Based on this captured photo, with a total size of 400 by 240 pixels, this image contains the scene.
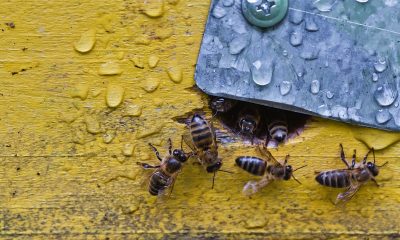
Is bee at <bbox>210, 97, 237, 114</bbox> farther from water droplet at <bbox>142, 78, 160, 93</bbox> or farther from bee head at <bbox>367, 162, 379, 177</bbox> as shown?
bee head at <bbox>367, 162, 379, 177</bbox>

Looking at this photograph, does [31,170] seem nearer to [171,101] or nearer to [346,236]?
[171,101]

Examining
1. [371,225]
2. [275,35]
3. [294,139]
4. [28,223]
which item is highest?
[275,35]

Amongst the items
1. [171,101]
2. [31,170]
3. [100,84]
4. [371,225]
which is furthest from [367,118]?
[31,170]

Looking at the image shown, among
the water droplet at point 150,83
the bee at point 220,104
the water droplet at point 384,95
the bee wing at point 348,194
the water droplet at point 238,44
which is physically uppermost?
the water droplet at point 238,44

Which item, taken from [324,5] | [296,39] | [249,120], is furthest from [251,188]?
[324,5]

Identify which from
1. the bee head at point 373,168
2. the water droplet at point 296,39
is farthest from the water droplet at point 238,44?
the bee head at point 373,168

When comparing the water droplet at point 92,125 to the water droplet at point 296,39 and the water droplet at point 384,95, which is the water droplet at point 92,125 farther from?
the water droplet at point 384,95
